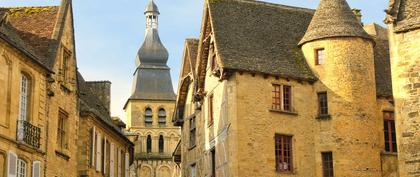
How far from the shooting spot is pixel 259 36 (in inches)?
1259

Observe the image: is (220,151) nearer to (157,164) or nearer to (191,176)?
(191,176)

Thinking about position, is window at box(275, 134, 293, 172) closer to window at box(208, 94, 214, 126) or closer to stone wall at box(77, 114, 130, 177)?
window at box(208, 94, 214, 126)

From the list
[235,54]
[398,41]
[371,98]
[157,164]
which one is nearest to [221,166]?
[235,54]

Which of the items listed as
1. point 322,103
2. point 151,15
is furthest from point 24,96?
point 151,15

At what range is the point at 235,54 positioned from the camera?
30.4 metres

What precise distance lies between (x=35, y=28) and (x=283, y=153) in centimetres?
1019

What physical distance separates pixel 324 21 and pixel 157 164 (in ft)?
193

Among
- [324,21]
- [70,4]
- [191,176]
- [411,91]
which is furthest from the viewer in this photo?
[191,176]

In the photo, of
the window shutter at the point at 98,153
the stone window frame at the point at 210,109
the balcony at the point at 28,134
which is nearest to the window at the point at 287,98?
the stone window frame at the point at 210,109

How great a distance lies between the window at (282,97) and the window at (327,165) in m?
2.17

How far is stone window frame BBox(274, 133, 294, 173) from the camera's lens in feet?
97.5

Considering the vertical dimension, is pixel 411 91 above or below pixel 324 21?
below

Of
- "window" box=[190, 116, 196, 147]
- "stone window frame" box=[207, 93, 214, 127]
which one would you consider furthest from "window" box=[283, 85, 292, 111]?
"window" box=[190, 116, 196, 147]

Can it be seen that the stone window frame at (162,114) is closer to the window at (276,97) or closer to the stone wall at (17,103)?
the window at (276,97)
